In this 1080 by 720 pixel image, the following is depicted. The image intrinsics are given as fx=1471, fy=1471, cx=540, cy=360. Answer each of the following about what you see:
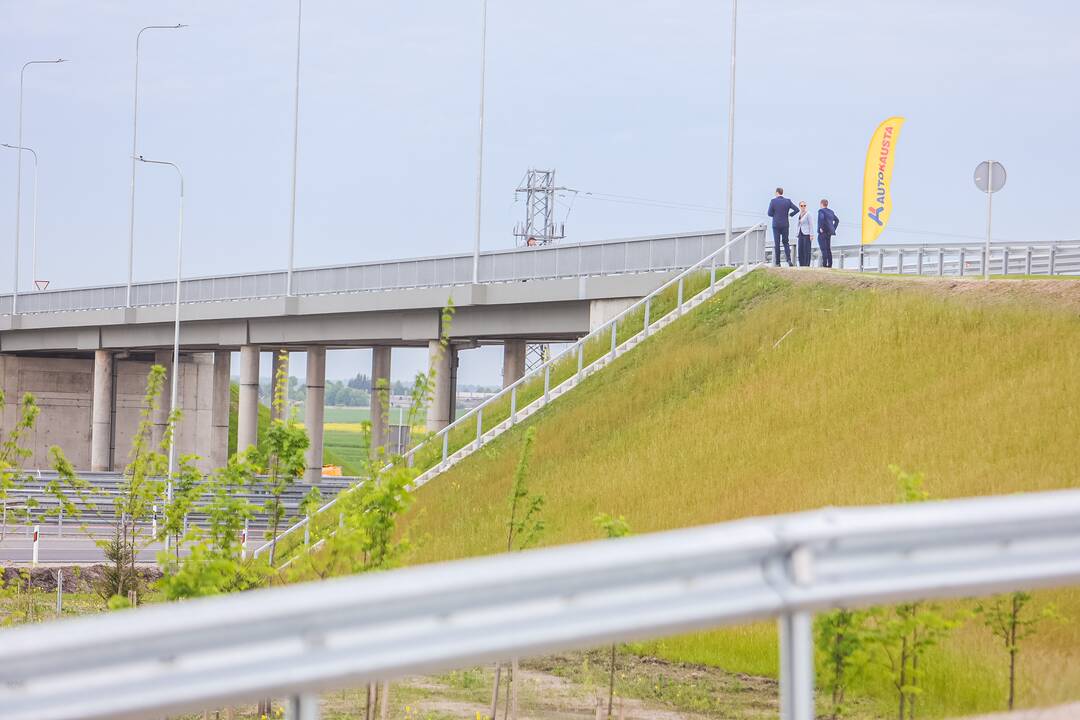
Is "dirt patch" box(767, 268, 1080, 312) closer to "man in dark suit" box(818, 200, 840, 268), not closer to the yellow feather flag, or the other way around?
"man in dark suit" box(818, 200, 840, 268)

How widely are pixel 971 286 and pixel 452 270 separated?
1831cm

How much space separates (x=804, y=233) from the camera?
123 feet

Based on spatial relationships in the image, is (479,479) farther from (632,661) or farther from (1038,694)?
(1038,694)

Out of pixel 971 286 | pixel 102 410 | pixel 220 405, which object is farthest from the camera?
pixel 220 405

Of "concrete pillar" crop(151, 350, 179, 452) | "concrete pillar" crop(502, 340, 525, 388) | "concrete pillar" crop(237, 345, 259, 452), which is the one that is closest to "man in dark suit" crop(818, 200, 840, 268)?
"concrete pillar" crop(502, 340, 525, 388)

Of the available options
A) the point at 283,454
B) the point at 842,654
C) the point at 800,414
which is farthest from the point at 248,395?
the point at 842,654

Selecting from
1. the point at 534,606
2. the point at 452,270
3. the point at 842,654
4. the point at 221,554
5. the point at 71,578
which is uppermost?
the point at 452,270

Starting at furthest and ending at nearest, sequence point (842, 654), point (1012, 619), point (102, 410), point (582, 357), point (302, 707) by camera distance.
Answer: point (102, 410) < point (582, 357) < point (842, 654) < point (1012, 619) < point (302, 707)

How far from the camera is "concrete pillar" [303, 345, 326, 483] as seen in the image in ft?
212

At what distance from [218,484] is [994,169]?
20.4 meters

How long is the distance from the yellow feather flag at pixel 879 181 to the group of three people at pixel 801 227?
4.68 metres

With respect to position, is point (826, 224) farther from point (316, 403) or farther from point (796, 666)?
point (796, 666)

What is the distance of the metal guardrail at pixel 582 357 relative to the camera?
108 feet

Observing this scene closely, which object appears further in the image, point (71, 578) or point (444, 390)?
point (444, 390)
